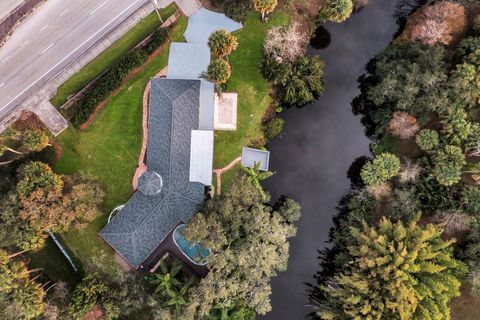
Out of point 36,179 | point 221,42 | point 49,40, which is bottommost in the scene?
point 36,179

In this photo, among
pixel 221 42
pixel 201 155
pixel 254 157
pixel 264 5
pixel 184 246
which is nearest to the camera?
pixel 221 42

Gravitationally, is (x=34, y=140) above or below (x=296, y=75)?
below

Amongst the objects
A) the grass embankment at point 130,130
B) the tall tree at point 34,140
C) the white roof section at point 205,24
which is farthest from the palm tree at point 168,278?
the white roof section at point 205,24

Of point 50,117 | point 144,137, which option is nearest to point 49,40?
point 50,117

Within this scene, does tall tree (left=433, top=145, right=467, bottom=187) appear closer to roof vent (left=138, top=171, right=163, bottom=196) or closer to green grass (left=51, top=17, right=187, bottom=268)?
roof vent (left=138, top=171, right=163, bottom=196)

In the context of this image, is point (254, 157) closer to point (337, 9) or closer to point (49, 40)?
point (337, 9)

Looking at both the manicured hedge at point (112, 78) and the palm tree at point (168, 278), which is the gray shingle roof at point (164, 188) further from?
the manicured hedge at point (112, 78)

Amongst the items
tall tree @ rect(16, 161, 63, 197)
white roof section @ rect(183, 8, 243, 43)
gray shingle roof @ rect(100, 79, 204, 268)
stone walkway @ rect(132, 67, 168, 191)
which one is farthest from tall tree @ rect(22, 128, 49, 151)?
white roof section @ rect(183, 8, 243, 43)
